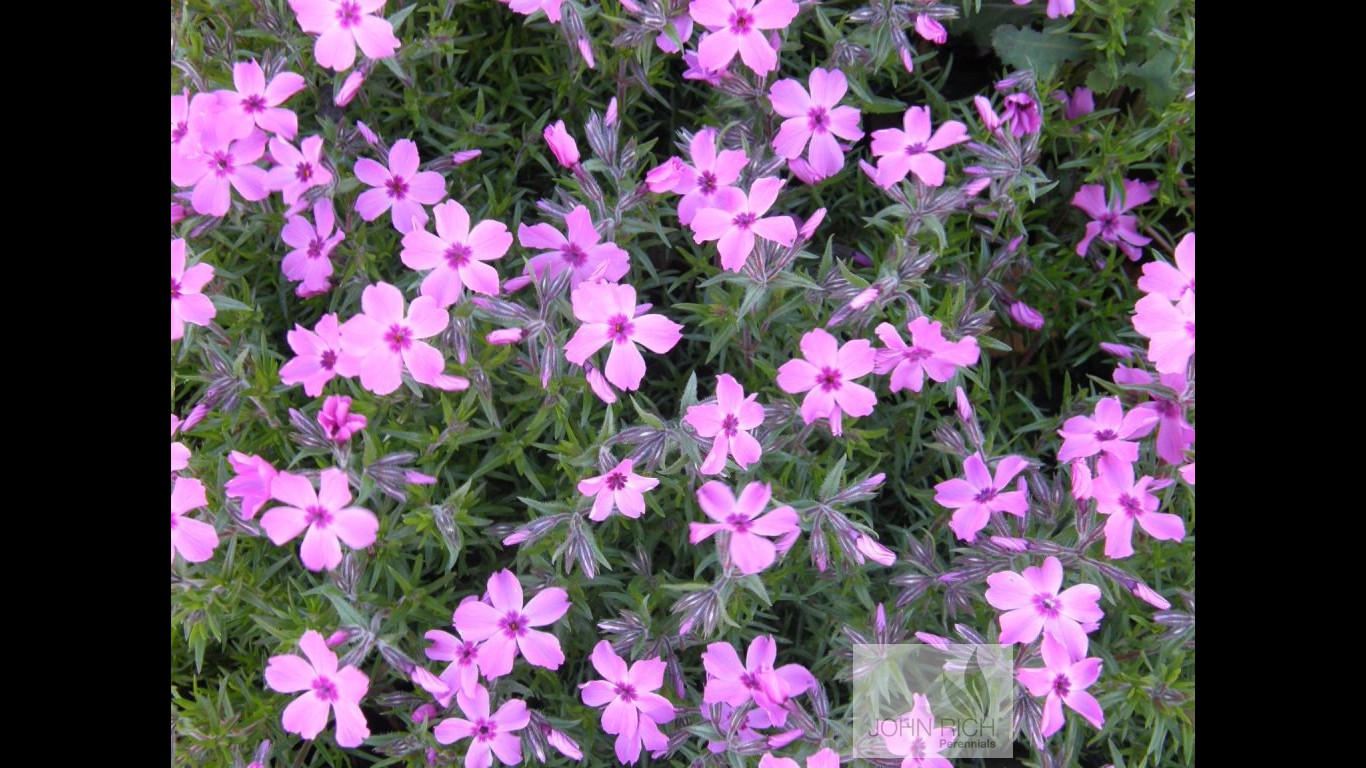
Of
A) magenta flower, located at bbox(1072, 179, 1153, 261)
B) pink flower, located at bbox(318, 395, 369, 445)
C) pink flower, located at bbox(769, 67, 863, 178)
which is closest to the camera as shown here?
pink flower, located at bbox(318, 395, 369, 445)

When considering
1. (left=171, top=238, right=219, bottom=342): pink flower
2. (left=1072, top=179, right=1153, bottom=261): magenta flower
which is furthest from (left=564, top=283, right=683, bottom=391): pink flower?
(left=1072, top=179, right=1153, bottom=261): magenta flower

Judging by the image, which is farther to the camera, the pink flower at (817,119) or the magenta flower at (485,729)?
the pink flower at (817,119)

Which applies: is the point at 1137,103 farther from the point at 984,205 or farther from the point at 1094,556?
the point at 1094,556

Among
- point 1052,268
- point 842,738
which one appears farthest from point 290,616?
point 1052,268

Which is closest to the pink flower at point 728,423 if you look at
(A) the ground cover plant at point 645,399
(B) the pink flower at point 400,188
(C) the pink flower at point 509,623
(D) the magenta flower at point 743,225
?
(A) the ground cover plant at point 645,399

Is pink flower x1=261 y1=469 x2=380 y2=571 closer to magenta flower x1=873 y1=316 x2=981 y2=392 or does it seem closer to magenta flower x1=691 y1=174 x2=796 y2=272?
magenta flower x1=691 y1=174 x2=796 y2=272

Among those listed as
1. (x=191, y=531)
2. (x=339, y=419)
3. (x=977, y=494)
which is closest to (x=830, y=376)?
(x=977, y=494)

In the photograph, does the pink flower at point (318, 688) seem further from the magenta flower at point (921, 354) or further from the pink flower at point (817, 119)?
the pink flower at point (817, 119)
